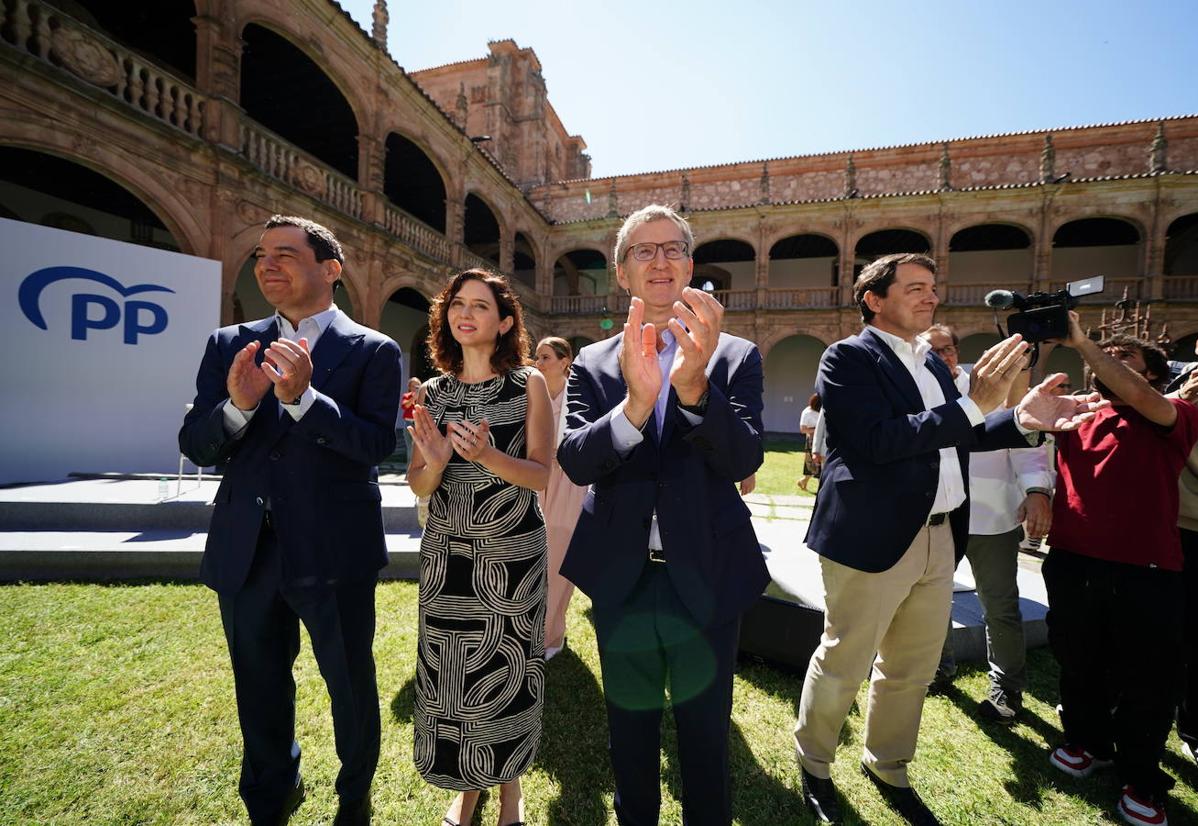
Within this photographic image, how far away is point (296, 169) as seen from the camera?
10.3 metres

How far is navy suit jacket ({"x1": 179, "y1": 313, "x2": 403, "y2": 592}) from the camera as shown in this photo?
67.4 inches

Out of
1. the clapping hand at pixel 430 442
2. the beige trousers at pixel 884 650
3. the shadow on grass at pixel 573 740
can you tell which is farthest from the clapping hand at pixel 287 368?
the beige trousers at pixel 884 650

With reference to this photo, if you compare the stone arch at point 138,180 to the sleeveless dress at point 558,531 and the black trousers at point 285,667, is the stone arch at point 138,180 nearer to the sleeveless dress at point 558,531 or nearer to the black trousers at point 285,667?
the sleeveless dress at point 558,531

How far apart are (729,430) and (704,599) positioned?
1.82 feet

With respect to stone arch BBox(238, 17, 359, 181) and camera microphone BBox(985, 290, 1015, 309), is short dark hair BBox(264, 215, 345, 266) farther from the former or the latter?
stone arch BBox(238, 17, 359, 181)

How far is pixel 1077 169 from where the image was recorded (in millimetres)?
18594

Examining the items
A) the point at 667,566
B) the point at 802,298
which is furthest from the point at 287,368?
the point at 802,298

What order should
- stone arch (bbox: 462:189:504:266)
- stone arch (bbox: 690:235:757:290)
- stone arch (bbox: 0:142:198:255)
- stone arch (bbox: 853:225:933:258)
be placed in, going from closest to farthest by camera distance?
stone arch (bbox: 0:142:198:255)
stone arch (bbox: 462:189:504:266)
stone arch (bbox: 853:225:933:258)
stone arch (bbox: 690:235:757:290)

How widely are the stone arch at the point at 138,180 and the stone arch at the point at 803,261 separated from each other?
19888 millimetres

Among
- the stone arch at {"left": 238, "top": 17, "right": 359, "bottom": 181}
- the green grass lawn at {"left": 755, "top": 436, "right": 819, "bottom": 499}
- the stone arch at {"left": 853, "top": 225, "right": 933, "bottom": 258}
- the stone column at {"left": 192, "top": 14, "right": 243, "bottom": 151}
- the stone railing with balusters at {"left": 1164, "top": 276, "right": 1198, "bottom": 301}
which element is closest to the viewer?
the stone column at {"left": 192, "top": 14, "right": 243, "bottom": 151}

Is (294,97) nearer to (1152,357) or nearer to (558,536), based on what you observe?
(558,536)

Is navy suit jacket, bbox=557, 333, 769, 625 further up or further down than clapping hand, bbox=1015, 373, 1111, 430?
further down

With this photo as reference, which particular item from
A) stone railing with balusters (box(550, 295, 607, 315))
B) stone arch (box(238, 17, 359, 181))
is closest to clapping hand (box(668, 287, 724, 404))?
stone arch (box(238, 17, 359, 181))

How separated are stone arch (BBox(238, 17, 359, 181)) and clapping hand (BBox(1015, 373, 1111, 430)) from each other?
42.8 ft
